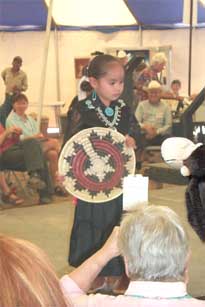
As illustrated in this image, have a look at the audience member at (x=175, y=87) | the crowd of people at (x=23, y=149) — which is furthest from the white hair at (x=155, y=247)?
the crowd of people at (x=23, y=149)

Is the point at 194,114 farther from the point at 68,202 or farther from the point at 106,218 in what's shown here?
the point at 106,218

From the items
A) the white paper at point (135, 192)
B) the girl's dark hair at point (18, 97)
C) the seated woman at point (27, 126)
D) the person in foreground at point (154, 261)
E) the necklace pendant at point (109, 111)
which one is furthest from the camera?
the girl's dark hair at point (18, 97)

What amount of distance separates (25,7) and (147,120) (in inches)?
59.6

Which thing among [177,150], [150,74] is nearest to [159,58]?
[150,74]

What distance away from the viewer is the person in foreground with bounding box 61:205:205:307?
4.62ft

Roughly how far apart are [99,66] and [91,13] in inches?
66.8

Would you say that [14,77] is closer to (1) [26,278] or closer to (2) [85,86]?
(2) [85,86]

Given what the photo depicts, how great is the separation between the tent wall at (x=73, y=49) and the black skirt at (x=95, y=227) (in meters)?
1.12

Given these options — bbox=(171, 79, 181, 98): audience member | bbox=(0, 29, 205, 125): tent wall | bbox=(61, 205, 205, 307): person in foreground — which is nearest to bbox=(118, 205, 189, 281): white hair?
bbox=(61, 205, 205, 307): person in foreground

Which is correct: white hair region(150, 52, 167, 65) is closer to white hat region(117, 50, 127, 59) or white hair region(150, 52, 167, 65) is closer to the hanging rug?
Answer: white hat region(117, 50, 127, 59)

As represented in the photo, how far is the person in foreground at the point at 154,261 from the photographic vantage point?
4.62 feet

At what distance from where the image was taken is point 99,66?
2.98 metres

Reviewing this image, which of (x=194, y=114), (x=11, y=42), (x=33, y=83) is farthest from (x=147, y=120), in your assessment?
(x=11, y=42)

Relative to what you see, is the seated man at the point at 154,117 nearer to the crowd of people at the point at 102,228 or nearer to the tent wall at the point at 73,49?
the crowd of people at the point at 102,228
